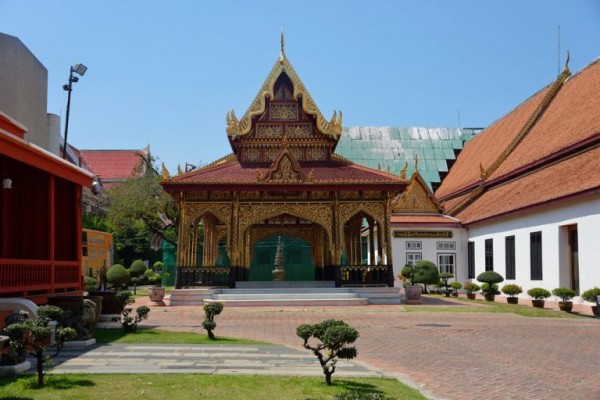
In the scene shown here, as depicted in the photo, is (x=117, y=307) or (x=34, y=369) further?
(x=117, y=307)

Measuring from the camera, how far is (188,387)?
779cm

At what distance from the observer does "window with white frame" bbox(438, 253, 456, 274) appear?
31.5 meters

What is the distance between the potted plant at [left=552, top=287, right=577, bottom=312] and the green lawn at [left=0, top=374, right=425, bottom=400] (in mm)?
13529

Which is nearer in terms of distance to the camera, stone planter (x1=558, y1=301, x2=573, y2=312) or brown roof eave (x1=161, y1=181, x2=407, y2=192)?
stone planter (x1=558, y1=301, x2=573, y2=312)

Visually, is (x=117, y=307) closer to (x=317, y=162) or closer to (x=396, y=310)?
(x=396, y=310)

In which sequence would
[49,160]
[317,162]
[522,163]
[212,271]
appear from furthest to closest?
1. [522,163]
2. [317,162]
3. [212,271]
4. [49,160]

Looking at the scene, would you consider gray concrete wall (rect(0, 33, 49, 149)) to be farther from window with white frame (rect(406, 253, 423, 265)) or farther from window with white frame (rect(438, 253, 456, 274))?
window with white frame (rect(438, 253, 456, 274))

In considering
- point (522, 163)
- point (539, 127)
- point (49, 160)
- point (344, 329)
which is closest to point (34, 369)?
point (344, 329)

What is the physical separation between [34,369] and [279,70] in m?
19.2

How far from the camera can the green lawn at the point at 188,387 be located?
732 cm

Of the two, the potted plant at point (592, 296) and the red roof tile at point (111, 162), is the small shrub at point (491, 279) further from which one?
the red roof tile at point (111, 162)

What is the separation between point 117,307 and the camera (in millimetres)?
15258

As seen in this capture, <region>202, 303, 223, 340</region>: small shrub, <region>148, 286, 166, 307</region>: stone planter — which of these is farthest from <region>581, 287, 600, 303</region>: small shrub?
<region>148, 286, 166, 307</region>: stone planter

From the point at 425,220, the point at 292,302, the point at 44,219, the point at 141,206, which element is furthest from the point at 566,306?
the point at 141,206
